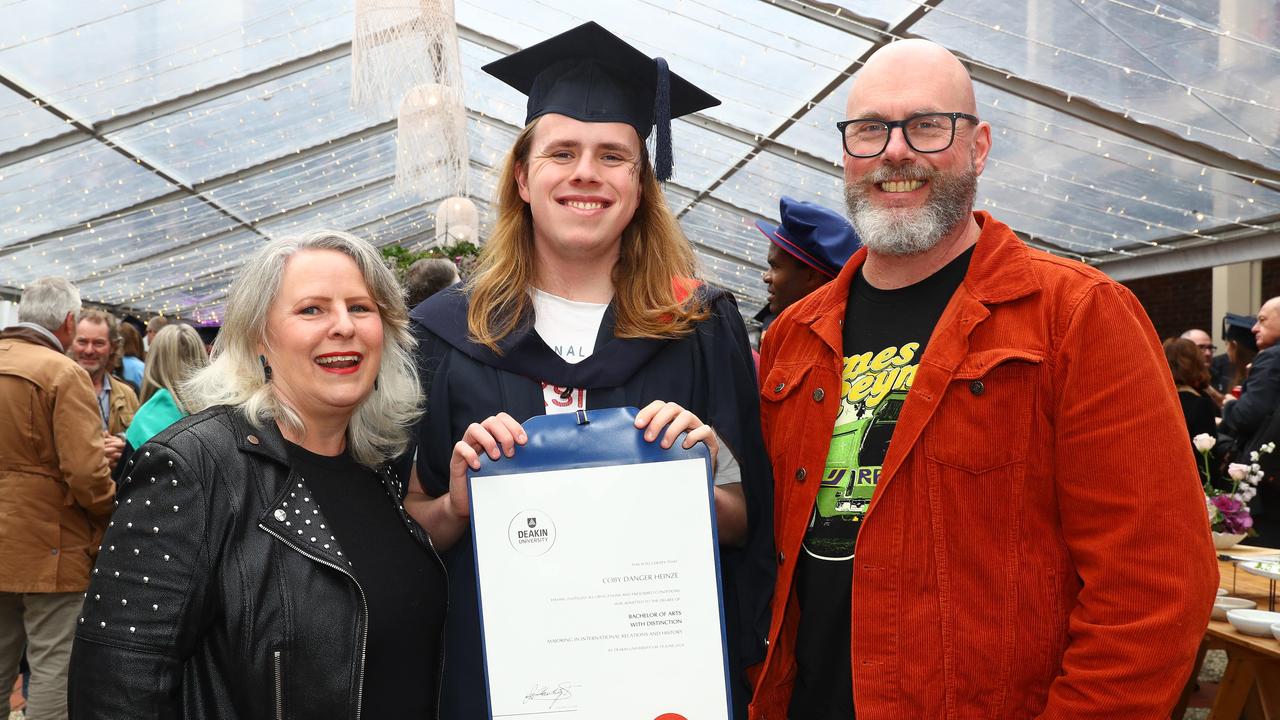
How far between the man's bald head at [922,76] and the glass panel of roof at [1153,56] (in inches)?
176

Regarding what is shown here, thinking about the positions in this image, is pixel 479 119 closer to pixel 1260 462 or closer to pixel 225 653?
pixel 1260 462

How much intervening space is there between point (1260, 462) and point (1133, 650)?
12.5 feet

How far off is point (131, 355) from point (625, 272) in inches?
277

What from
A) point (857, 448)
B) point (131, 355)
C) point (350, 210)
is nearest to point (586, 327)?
point (857, 448)

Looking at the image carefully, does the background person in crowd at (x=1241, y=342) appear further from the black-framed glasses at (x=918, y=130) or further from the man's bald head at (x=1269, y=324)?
the black-framed glasses at (x=918, y=130)

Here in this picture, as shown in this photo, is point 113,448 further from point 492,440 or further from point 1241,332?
point 1241,332

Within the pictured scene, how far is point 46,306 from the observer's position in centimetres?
410

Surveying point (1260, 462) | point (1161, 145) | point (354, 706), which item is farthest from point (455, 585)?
point (1161, 145)

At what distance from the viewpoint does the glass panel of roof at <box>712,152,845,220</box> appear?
34.4ft

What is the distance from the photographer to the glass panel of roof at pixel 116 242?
1195 centimetres

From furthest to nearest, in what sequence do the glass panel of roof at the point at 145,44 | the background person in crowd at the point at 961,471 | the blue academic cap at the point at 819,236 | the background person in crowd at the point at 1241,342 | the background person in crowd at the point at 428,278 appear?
the glass panel of roof at the point at 145,44
the background person in crowd at the point at 1241,342
the background person in crowd at the point at 428,278
the blue academic cap at the point at 819,236
the background person in crowd at the point at 961,471

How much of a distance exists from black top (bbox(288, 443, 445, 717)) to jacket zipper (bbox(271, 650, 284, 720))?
14 centimetres

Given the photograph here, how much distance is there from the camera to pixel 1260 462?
4.62 meters
